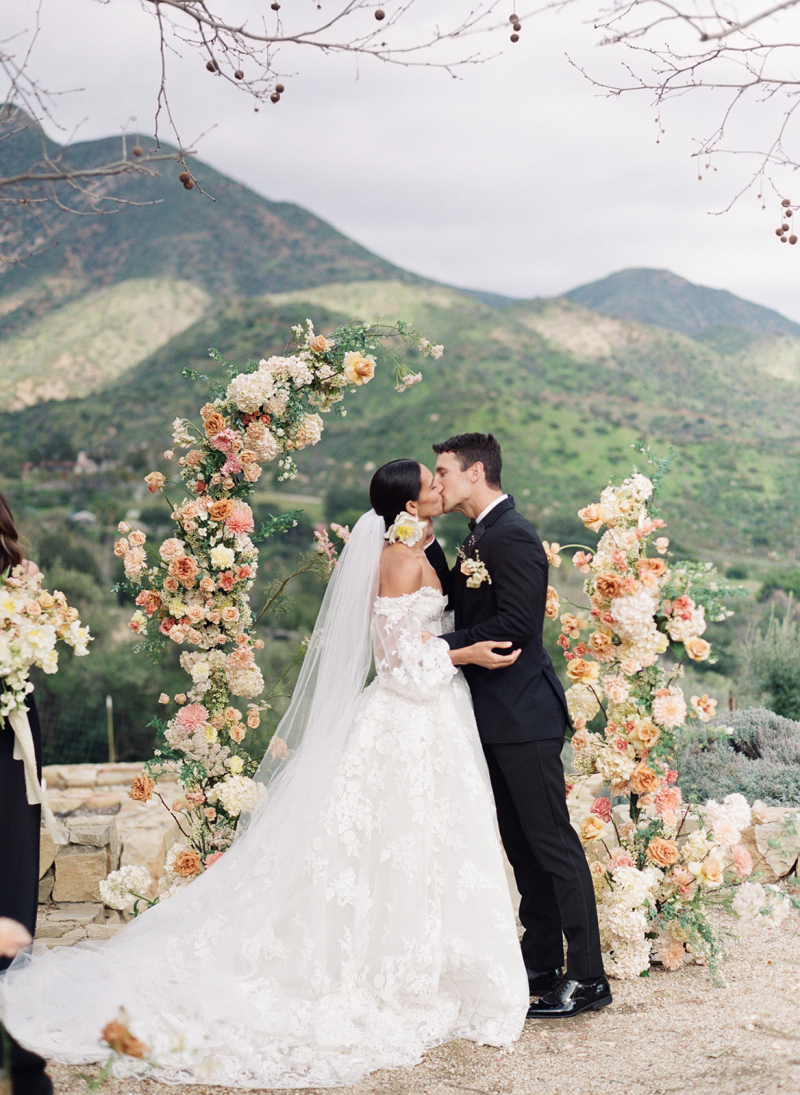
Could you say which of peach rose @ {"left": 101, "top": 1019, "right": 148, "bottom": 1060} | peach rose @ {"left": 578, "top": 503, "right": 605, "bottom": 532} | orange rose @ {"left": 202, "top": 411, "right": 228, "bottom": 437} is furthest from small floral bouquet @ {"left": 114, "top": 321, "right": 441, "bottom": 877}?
peach rose @ {"left": 101, "top": 1019, "right": 148, "bottom": 1060}

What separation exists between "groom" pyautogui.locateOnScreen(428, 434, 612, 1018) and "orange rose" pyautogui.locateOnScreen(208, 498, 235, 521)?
1052 mm

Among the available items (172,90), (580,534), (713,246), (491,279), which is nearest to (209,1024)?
(172,90)

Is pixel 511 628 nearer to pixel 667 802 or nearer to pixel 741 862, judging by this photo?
pixel 667 802

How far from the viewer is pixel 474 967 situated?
11.4 ft

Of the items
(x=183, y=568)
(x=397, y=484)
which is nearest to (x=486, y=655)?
(x=397, y=484)

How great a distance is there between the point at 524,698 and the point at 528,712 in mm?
57

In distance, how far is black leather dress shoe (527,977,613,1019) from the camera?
3604 millimetres

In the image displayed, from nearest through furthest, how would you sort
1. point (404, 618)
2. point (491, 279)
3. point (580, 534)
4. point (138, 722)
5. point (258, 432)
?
point (404, 618) < point (258, 432) < point (138, 722) < point (580, 534) < point (491, 279)

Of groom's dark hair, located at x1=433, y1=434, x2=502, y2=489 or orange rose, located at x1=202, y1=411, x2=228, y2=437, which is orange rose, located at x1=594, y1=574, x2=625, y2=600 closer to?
groom's dark hair, located at x1=433, y1=434, x2=502, y2=489

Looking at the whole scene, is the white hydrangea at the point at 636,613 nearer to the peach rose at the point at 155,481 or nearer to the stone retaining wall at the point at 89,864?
the peach rose at the point at 155,481

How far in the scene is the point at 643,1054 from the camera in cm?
326

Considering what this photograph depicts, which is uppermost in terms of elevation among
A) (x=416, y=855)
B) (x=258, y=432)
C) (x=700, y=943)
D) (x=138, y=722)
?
(x=258, y=432)

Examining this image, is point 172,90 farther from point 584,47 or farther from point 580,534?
point 580,534

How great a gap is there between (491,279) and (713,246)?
1721 centimetres
